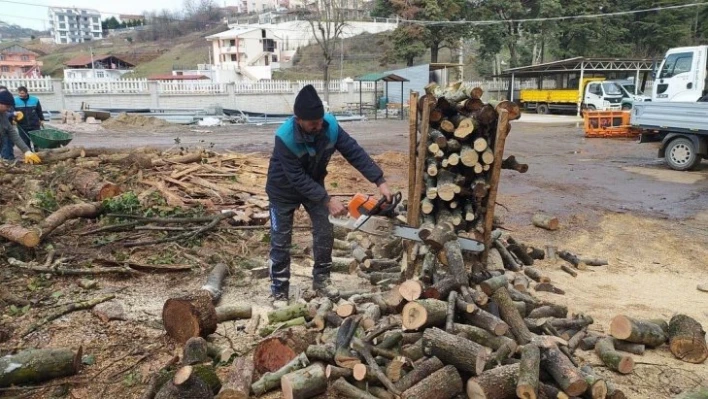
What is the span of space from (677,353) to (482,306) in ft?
5.28

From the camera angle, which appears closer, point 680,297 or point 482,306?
point 482,306

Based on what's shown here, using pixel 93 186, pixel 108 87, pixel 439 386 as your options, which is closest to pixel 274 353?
pixel 439 386

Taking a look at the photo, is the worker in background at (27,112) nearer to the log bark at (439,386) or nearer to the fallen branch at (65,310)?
the fallen branch at (65,310)

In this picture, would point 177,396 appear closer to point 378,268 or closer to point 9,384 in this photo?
point 9,384

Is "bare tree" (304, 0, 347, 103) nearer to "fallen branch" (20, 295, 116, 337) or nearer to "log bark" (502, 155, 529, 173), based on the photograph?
"log bark" (502, 155, 529, 173)

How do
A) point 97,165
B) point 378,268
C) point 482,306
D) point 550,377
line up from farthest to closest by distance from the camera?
point 97,165 < point 378,268 < point 482,306 < point 550,377

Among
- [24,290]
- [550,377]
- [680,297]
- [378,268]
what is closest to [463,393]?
[550,377]

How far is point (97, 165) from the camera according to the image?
9.04 meters

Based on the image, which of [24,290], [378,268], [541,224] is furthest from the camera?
[541,224]

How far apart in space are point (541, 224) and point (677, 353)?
3922 millimetres

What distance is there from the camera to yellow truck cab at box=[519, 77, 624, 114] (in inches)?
1029

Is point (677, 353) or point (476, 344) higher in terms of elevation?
point (476, 344)

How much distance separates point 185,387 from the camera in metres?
3.06

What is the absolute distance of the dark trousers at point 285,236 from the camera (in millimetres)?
5023
